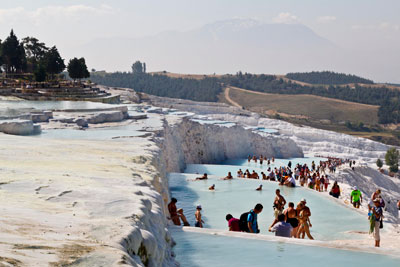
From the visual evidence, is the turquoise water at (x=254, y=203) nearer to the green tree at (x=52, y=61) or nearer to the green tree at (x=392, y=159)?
the green tree at (x=52, y=61)

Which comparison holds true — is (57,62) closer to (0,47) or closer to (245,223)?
(0,47)

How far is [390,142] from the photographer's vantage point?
70.7 metres

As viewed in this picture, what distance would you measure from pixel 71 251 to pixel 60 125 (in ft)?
41.5

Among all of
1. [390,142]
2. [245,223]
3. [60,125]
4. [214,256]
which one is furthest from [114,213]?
[390,142]

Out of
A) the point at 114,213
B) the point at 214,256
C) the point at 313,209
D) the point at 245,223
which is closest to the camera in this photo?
the point at 114,213

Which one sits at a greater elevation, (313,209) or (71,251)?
(71,251)

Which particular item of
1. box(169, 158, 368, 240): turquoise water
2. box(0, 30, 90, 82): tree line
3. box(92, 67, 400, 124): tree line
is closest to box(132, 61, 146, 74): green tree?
box(92, 67, 400, 124): tree line

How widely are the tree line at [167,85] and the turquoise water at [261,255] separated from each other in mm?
93760

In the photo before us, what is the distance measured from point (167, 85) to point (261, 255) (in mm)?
107837

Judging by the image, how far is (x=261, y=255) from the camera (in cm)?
654

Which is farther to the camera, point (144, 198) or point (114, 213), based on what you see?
point (144, 198)

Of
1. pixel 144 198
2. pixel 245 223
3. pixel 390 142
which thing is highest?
pixel 144 198

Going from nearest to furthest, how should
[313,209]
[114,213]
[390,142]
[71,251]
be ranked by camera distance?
1. [71,251]
2. [114,213]
3. [313,209]
4. [390,142]

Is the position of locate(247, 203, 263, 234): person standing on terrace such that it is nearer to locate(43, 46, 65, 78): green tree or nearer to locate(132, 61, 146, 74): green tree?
locate(43, 46, 65, 78): green tree
